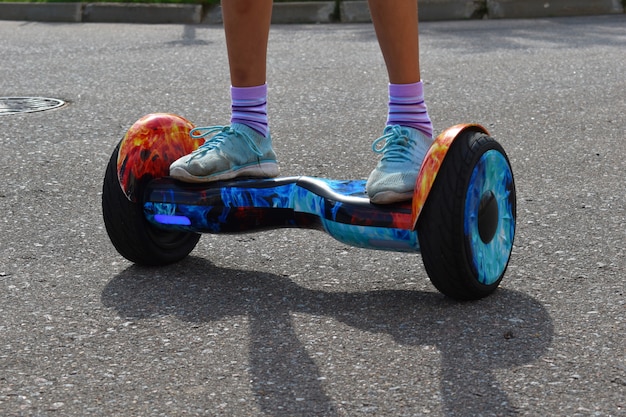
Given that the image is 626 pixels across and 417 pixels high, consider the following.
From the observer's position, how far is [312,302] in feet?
9.26

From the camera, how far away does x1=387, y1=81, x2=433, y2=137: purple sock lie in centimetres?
294

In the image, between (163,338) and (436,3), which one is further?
(436,3)

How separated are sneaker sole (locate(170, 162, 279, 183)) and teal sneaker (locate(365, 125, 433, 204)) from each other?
1.29ft

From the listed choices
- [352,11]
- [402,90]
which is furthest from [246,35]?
[352,11]

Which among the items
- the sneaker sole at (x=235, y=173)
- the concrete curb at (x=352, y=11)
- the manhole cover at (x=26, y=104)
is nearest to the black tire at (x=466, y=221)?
the sneaker sole at (x=235, y=173)

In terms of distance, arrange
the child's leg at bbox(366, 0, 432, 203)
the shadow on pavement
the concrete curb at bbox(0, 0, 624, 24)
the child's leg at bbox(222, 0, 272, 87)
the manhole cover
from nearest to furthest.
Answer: the shadow on pavement → the child's leg at bbox(366, 0, 432, 203) → the child's leg at bbox(222, 0, 272, 87) → the manhole cover → the concrete curb at bbox(0, 0, 624, 24)

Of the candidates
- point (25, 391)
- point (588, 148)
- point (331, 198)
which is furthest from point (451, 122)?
point (25, 391)

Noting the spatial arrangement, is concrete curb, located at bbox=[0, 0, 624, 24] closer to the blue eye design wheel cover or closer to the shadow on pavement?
the shadow on pavement

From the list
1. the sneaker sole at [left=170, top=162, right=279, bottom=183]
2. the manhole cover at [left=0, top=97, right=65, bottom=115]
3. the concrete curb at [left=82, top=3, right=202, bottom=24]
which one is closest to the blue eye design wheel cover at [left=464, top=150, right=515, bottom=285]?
the sneaker sole at [left=170, top=162, right=279, bottom=183]

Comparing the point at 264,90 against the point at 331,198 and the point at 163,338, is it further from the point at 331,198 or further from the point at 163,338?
the point at 163,338

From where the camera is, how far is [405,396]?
223 centimetres

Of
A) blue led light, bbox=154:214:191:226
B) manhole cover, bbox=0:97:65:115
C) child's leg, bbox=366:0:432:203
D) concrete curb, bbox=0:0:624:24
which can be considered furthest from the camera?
concrete curb, bbox=0:0:624:24

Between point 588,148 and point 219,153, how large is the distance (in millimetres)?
2213

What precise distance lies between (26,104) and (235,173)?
3.11 m
